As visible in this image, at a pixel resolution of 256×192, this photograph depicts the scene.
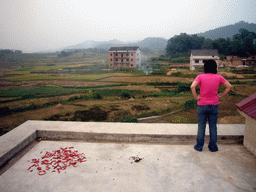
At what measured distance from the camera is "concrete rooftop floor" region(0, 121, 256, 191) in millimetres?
1737

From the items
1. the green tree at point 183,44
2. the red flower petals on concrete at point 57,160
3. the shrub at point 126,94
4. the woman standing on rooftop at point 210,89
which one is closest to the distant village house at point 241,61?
the green tree at point 183,44

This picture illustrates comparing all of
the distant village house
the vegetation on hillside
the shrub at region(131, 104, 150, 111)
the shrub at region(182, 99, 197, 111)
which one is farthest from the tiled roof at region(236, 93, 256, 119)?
the vegetation on hillside

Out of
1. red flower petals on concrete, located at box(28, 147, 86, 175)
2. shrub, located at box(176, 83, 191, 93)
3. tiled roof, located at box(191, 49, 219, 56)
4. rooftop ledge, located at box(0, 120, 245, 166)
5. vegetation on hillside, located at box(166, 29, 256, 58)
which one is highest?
vegetation on hillside, located at box(166, 29, 256, 58)

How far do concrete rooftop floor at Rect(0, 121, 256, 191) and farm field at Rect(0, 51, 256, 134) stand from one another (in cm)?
367

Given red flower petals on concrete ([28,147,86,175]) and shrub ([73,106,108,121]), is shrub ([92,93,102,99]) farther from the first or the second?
red flower petals on concrete ([28,147,86,175])

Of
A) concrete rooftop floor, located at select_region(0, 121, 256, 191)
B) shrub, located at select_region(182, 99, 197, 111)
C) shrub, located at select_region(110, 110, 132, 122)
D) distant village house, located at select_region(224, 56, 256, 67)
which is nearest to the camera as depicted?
concrete rooftop floor, located at select_region(0, 121, 256, 191)

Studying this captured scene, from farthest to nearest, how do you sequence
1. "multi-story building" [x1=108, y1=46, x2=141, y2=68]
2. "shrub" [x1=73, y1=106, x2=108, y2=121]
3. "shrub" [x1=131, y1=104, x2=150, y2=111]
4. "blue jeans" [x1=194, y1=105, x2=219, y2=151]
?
"multi-story building" [x1=108, y1=46, x2=141, y2=68] < "shrub" [x1=131, y1=104, x2=150, y2=111] < "shrub" [x1=73, y1=106, x2=108, y2=121] < "blue jeans" [x1=194, y1=105, x2=219, y2=151]

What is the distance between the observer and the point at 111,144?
8.30ft

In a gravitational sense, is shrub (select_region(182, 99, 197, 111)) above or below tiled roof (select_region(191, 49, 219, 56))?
below

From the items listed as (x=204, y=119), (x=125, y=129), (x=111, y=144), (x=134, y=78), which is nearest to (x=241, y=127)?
(x=204, y=119)

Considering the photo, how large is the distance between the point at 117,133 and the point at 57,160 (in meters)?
0.78

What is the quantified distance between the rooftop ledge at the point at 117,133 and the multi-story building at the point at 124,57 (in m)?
13.3

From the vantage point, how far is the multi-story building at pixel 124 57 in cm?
1620

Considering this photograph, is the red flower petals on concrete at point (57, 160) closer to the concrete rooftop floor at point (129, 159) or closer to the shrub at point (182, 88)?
the concrete rooftop floor at point (129, 159)
